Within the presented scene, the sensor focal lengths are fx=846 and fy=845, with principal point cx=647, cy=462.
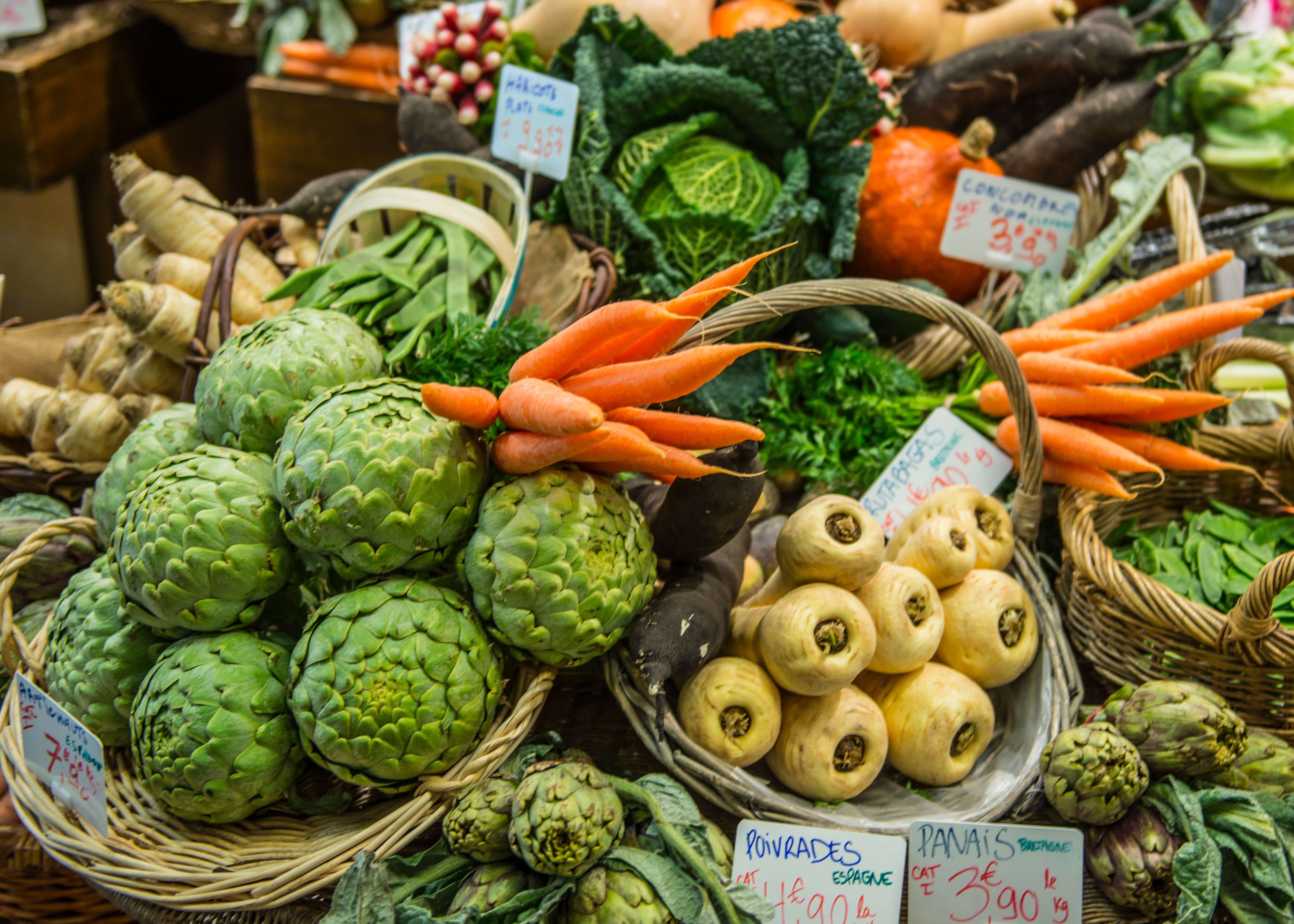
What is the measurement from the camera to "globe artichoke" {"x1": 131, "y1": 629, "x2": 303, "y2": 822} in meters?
1.02


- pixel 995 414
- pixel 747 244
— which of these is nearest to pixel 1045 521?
pixel 995 414

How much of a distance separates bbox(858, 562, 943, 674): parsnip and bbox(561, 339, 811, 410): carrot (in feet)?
1.30

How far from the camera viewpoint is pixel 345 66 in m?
2.68

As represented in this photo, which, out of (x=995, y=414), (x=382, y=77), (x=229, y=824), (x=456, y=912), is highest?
(x=382, y=77)

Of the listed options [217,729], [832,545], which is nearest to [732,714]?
[832,545]

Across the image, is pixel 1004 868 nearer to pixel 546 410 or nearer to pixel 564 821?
pixel 564 821

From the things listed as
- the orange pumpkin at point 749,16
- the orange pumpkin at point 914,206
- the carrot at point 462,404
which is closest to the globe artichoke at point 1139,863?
the carrot at point 462,404

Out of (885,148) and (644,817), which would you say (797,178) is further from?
A: (644,817)

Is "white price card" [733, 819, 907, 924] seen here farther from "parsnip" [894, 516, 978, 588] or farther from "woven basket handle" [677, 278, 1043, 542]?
"woven basket handle" [677, 278, 1043, 542]

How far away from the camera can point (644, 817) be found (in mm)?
1042

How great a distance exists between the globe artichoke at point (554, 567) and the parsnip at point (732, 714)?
0.53 ft

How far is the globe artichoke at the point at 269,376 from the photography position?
116cm

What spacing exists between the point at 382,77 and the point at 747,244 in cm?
152

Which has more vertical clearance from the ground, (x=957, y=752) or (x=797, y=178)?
(x=797, y=178)
